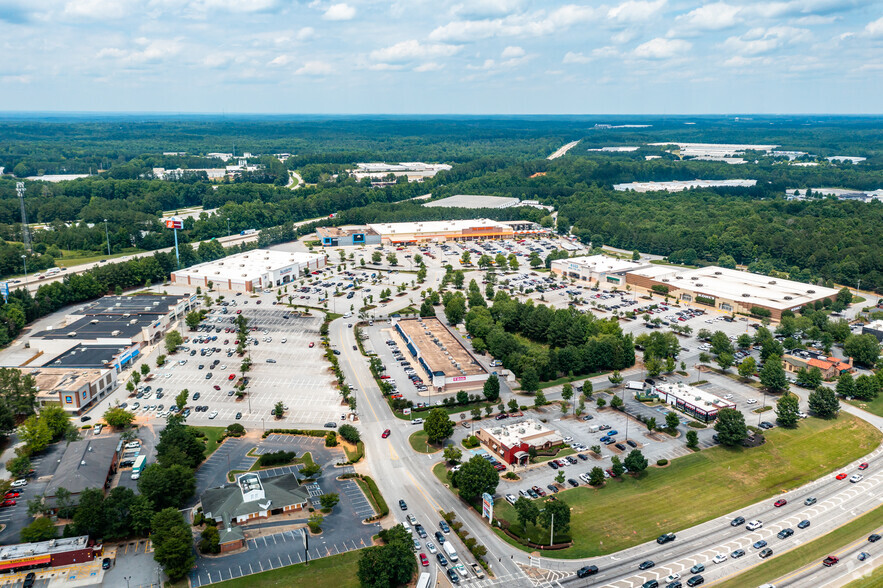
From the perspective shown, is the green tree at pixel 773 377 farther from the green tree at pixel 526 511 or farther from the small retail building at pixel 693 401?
the green tree at pixel 526 511

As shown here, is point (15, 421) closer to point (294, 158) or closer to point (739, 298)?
point (739, 298)

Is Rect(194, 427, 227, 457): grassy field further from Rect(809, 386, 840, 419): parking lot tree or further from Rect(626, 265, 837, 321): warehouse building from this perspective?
Rect(626, 265, 837, 321): warehouse building

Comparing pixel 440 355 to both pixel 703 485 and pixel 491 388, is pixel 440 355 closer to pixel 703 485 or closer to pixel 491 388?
pixel 491 388

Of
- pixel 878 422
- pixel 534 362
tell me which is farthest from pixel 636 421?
pixel 878 422

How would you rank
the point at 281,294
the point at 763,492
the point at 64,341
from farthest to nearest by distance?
Result: the point at 281,294, the point at 64,341, the point at 763,492

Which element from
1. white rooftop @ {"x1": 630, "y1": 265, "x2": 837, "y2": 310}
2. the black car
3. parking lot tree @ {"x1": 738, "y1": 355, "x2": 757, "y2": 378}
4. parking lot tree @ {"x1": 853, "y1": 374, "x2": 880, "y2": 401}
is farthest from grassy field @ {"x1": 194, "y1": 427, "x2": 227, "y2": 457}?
white rooftop @ {"x1": 630, "y1": 265, "x2": 837, "y2": 310}

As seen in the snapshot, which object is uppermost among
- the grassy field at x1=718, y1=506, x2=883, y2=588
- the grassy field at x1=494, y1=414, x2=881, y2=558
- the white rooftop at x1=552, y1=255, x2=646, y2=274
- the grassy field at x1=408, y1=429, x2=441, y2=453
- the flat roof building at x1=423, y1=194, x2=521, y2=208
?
the flat roof building at x1=423, y1=194, x2=521, y2=208
